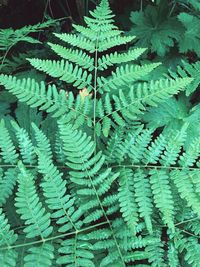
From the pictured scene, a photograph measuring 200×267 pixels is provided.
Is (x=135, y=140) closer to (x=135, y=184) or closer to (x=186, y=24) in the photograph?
(x=135, y=184)

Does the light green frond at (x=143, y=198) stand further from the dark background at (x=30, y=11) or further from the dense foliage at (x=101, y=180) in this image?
the dark background at (x=30, y=11)

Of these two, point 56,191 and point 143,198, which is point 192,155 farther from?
point 56,191

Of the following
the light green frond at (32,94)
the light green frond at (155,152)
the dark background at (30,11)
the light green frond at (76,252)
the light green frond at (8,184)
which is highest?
the dark background at (30,11)

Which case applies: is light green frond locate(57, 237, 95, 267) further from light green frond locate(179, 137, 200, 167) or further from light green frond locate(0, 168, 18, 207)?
light green frond locate(179, 137, 200, 167)

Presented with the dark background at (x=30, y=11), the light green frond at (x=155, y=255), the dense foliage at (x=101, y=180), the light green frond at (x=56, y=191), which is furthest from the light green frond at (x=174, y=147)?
the dark background at (x=30, y=11)

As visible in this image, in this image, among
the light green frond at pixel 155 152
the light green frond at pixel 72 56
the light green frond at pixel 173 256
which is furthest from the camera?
the light green frond at pixel 72 56

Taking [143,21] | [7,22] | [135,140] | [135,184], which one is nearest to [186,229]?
[135,184]

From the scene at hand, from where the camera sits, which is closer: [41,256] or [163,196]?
[41,256]

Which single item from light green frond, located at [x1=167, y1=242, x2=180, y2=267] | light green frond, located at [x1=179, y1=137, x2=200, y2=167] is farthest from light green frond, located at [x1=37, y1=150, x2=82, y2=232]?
light green frond, located at [x1=179, y1=137, x2=200, y2=167]

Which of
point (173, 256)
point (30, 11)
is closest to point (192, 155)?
point (173, 256)

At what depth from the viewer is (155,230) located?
181cm

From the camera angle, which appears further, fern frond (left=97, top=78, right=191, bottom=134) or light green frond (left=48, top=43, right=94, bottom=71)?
light green frond (left=48, top=43, right=94, bottom=71)

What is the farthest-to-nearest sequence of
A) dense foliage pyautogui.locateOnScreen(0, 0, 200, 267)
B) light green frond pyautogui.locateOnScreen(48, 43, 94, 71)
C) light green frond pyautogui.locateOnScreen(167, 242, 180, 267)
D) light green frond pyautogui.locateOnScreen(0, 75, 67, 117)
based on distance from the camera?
light green frond pyautogui.locateOnScreen(48, 43, 94, 71) < light green frond pyautogui.locateOnScreen(0, 75, 67, 117) < light green frond pyautogui.locateOnScreen(167, 242, 180, 267) < dense foliage pyautogui.locateOnScreen(0, 0, 200, 267)

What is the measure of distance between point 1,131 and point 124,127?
0.69m
